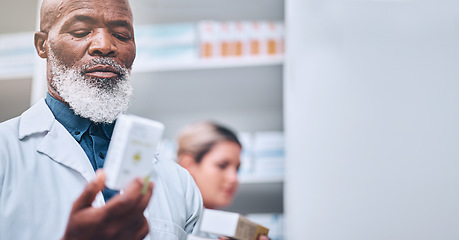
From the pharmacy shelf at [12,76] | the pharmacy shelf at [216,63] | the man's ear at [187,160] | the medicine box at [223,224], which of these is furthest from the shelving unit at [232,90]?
the medicine box at [223,224]

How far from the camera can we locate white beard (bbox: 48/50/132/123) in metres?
0.81

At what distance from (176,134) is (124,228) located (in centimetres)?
118

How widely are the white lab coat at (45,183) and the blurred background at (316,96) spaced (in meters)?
0.12

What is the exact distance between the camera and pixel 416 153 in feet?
4.35

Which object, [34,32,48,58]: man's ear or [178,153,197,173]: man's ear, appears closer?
[34,32,48,58]: man's ear

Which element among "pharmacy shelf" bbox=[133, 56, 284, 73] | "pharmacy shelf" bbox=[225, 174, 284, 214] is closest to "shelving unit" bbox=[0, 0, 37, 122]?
"pharmacy shelf" bbox=[133, 56, 284, 73]

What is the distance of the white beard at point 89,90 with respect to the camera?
814 mm

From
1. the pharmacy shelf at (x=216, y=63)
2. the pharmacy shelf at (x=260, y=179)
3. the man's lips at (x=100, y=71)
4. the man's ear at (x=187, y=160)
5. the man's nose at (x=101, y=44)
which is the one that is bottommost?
the pharmacy shelf at (x=260, y=179)

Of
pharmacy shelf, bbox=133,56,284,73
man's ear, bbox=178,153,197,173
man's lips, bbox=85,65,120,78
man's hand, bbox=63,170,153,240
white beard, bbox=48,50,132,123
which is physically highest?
→ pharmacy shelf, bbox=133,56,284,73

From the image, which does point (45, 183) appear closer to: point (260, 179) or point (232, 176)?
point (232, 176)

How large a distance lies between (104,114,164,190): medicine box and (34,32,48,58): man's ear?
0.30 meters

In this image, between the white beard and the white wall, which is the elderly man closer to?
the white beard

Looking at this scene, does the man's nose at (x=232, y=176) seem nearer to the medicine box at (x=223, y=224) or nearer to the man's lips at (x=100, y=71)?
the medicine box at (x=223, y=224)

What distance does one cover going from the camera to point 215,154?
166 centimetres
